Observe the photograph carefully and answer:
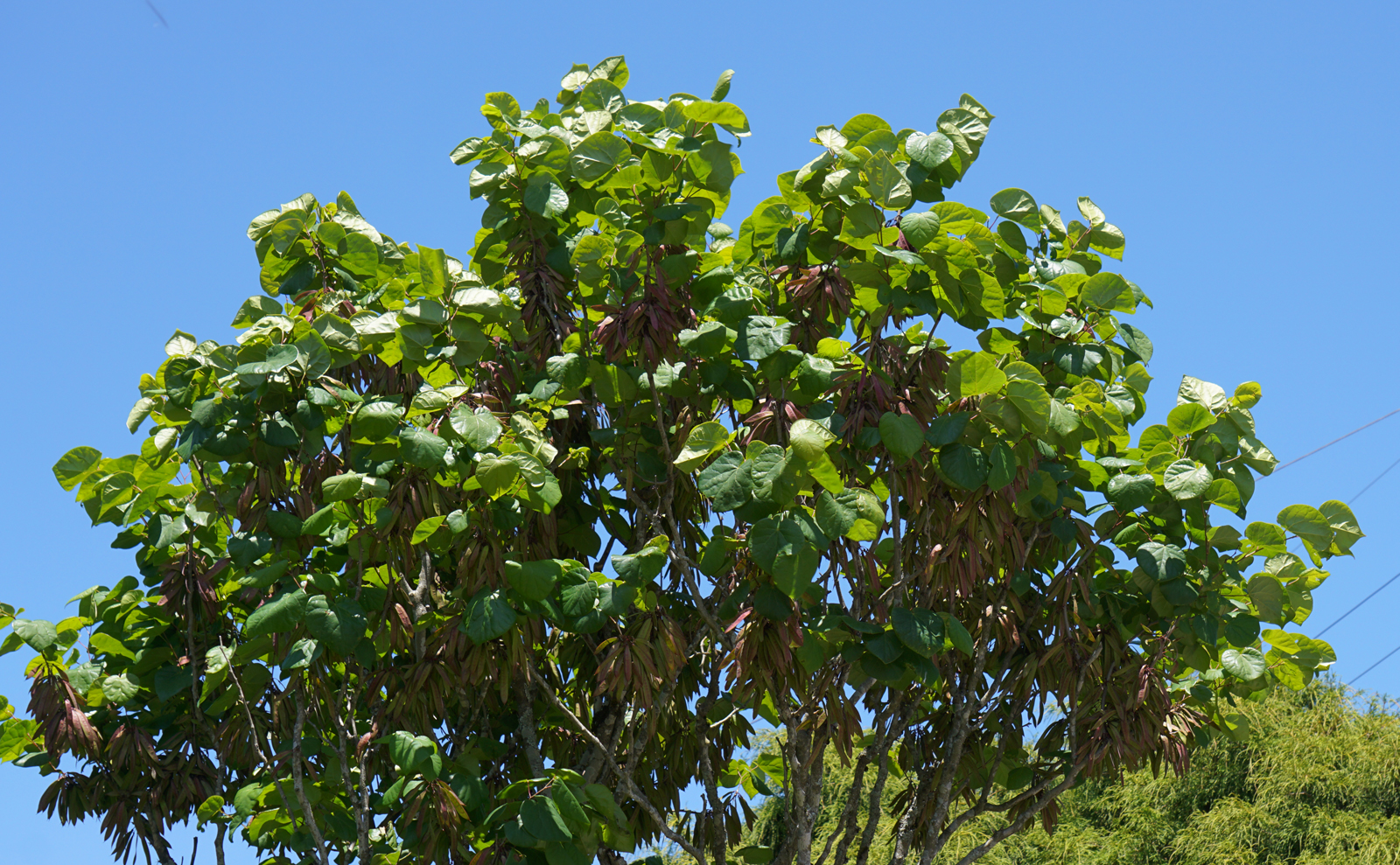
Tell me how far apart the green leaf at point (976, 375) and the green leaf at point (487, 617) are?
2.01 meters

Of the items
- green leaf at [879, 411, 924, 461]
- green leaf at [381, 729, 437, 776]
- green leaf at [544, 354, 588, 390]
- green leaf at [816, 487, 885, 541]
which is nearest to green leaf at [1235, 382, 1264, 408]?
green leaf at [879, 411, 924, 461]

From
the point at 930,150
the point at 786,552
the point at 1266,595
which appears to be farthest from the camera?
the point at 1266,595

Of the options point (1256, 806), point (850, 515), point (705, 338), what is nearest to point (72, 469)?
point (705, 338)

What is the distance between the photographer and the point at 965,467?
16.4 ft

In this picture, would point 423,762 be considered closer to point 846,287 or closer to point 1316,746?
point 846,287

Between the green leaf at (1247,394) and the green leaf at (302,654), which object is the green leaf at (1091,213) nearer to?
the green leaf at (1247,394)

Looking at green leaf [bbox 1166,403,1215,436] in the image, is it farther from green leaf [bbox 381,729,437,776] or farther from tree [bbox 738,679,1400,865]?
tree [bbox 738,679,1400,865]

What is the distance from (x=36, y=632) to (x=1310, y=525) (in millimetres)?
5951

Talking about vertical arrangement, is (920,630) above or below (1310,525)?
above

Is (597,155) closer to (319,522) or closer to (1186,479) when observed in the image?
(319,522)

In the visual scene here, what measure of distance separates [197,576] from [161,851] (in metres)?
1.63

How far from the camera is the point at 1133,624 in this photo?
5984mm

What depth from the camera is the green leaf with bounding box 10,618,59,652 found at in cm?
620

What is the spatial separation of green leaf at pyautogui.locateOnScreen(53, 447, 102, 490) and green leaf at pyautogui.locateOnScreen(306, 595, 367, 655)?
1.55 m
